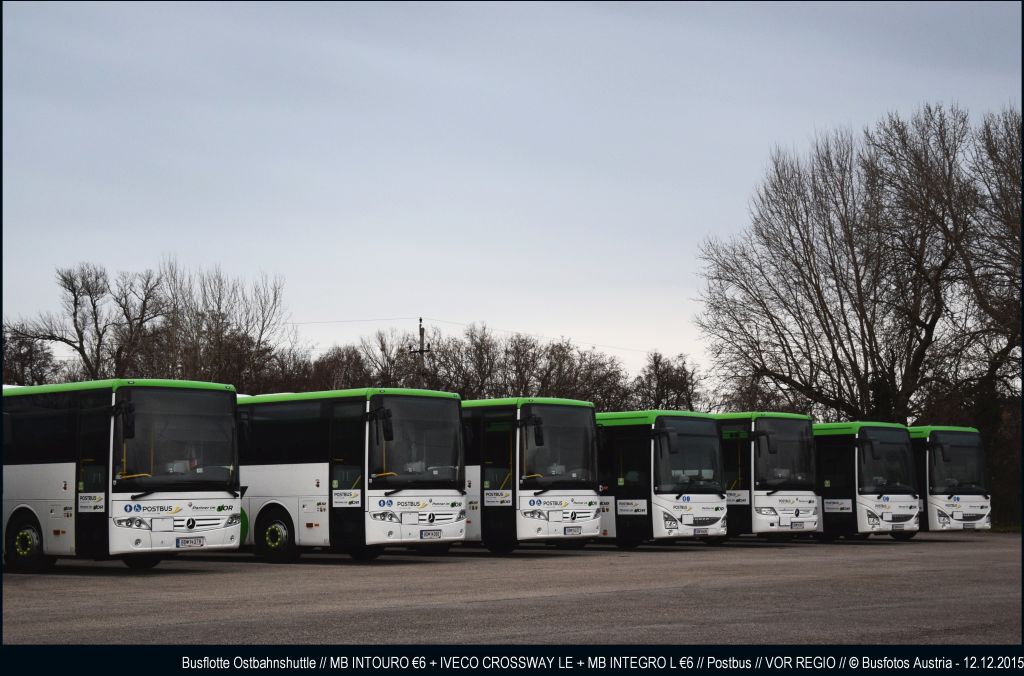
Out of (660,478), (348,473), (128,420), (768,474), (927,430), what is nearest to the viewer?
(128,420)

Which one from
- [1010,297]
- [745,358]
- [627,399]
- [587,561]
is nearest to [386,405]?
[587,561]

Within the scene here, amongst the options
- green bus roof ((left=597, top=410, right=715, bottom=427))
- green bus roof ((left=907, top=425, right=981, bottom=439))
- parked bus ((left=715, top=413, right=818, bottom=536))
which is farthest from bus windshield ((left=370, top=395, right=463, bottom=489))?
green bus roof ((left=907, top=425, right=981, bottom=439))

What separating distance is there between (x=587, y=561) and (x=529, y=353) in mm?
56178

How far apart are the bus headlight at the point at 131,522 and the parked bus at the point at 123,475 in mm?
15

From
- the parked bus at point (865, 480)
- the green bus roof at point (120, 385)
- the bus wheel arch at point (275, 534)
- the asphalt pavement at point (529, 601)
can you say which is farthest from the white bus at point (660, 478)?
the green bus roof at point (120, 385)

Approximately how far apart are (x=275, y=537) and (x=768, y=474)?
1252 cm

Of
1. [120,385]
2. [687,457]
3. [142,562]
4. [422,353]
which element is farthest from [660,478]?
[422,353]

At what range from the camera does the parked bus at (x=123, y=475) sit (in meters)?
21.4

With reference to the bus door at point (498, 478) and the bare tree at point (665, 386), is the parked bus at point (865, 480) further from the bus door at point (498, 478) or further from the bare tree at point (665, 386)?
the bare tree at point (665, 386)

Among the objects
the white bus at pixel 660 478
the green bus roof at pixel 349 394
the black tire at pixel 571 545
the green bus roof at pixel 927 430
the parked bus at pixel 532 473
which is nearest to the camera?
the green bus roof at pixel 349 394

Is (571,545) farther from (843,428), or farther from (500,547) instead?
(843,428)

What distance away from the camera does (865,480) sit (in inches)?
1362

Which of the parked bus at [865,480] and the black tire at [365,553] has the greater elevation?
the parked bus at [865,480]
